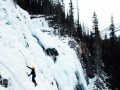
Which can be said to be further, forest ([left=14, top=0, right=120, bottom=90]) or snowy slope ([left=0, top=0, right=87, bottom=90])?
forest ([left=14, top=0, right=120, bottom=90])

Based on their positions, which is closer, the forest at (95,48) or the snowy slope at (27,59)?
the snowy slope at (27,59)

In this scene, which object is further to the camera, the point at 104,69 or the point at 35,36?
the point at 104,69

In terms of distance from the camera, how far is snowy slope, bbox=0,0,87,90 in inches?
928

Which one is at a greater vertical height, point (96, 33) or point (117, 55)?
point (96, 33)

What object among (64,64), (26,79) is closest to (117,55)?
(64,64)

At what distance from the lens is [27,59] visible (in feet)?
90.9

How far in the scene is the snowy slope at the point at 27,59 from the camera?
2356cm

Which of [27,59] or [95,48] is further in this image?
[95,48]

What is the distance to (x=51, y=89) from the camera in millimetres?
28250

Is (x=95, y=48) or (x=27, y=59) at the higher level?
(x=27, y=59)

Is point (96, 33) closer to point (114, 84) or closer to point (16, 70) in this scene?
point (114, 84)

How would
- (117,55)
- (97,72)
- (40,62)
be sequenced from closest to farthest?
(40,62)
(97,72)
(117,55)

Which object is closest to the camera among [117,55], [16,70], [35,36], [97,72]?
[16,70]

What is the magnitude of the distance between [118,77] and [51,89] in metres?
36.4
